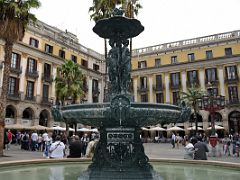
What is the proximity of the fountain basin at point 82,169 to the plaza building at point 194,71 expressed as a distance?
1353 inches

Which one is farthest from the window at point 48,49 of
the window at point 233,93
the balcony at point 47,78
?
the window at point 233,93

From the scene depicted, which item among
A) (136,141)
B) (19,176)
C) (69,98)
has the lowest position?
(19,176)

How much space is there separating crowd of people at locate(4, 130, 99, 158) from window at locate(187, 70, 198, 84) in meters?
25.3

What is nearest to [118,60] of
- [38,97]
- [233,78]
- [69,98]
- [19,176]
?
[19,176]

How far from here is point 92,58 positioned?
49.2 meters

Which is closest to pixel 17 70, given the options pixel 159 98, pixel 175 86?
pixel 159 98

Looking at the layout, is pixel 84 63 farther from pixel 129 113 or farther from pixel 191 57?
pixel 129 113

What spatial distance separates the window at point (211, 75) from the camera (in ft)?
143

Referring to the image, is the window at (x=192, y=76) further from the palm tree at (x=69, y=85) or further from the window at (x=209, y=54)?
the palm tree at (x=69, y=85)

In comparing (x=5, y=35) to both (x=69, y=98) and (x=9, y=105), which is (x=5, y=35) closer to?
(x=69, y=98)

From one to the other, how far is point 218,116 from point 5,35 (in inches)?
1456

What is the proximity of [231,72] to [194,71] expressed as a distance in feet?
19.6

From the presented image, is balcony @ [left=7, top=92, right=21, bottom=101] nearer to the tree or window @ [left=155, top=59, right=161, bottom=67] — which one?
the tree

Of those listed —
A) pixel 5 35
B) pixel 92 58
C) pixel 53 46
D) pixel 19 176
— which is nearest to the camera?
pixel 19 176
